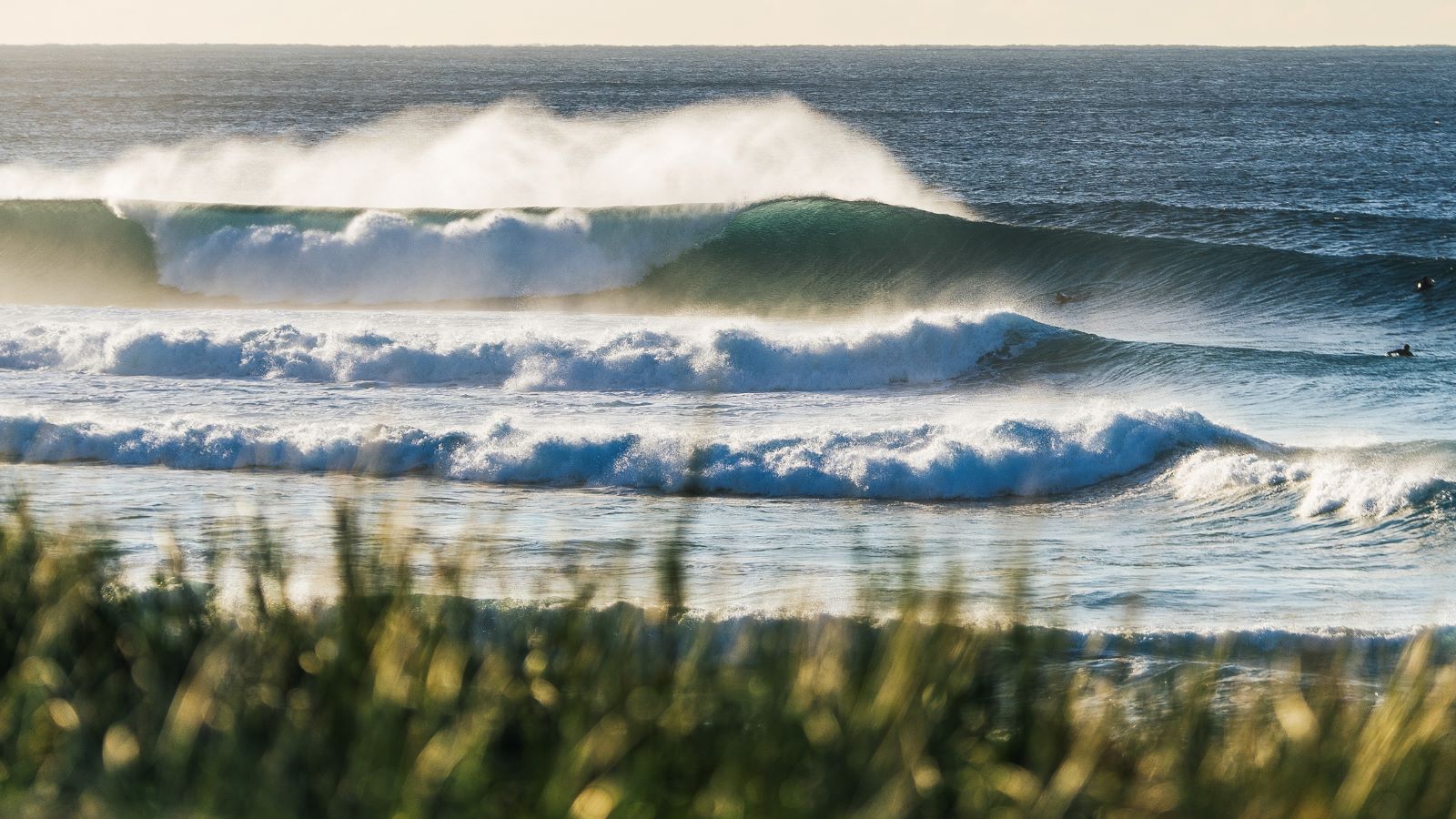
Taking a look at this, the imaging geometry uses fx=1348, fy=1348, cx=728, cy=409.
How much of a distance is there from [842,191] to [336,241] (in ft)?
32.1

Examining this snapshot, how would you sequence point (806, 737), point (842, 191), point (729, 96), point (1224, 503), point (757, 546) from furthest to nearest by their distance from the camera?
point (729, 96) < point (842, 191) < point (1224, 503) < point (757, 546) < point (806, 737)

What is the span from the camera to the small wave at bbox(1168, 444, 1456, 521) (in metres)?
9.20

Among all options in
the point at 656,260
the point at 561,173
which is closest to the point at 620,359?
the point at 656,260

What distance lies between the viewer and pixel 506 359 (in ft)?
46.5

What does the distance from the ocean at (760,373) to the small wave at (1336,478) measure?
0.04m

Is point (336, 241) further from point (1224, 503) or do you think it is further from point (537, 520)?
point (1224, 503)

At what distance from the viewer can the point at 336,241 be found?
22.0 m

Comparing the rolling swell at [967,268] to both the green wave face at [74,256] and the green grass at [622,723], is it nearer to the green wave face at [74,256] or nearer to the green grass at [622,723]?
the green wave face at [74,256]

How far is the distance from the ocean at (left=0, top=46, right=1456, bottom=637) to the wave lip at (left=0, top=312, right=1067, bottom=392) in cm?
5

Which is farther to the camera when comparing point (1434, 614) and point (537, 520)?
point (537, 520)

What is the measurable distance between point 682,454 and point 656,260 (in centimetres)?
1195

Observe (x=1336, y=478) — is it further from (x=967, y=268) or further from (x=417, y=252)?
(x=417, y=252)

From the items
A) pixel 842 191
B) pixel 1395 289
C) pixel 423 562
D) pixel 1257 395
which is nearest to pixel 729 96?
pixel 842 191

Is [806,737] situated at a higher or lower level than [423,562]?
higher
